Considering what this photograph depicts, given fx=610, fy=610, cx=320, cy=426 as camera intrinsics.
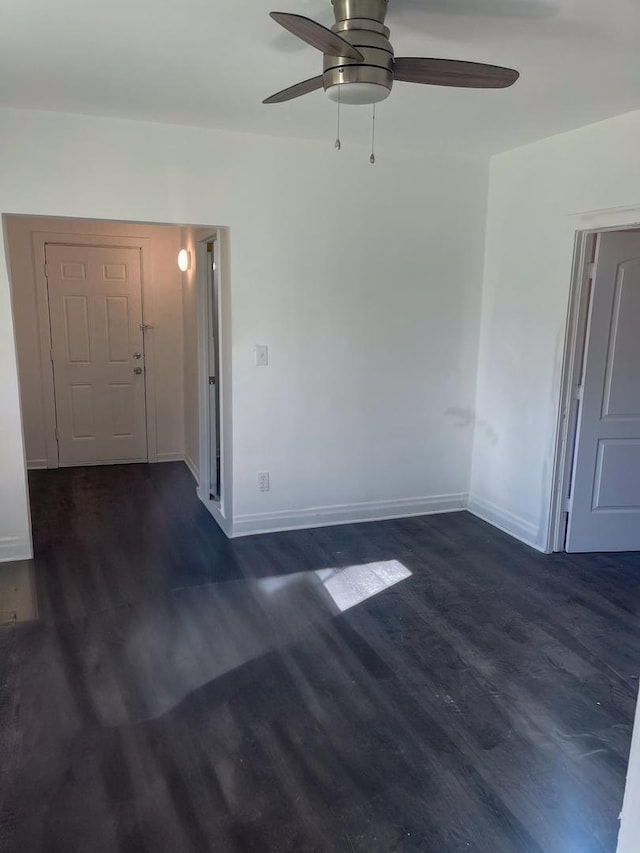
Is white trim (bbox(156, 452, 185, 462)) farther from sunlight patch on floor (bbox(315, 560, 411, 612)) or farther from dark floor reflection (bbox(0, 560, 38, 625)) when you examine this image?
sunlight patch on floor (bbox(315, 560, 411, 612))

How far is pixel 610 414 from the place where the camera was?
3828mm

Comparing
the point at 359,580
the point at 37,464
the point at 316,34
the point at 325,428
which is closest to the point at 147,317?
the point at 37,464

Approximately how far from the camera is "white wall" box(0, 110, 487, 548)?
346 cm

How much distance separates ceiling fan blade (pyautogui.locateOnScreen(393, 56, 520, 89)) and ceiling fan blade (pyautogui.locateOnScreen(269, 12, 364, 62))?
0.24 metres

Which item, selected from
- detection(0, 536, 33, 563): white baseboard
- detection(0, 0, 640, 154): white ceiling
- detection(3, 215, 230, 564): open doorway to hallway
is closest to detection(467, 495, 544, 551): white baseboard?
detection(3, 215, 230, 564): open doorway to hallway

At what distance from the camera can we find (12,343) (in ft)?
11.3

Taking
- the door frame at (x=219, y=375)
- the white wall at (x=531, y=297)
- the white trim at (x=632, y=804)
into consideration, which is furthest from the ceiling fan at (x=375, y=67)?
the white trim at (x=632, y=804)

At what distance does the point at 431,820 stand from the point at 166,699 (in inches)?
44.1

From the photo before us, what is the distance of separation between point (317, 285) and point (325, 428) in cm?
97

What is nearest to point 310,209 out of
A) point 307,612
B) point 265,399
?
point 265,399

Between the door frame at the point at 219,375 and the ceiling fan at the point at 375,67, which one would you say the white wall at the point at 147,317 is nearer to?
the door frame at the point at 219,375

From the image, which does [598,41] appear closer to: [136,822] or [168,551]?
[136,822]

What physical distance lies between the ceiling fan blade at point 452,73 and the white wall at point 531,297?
1486 mm

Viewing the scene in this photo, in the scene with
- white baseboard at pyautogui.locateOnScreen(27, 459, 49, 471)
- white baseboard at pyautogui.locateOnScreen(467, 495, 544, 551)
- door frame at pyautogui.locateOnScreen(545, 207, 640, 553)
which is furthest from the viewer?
white baseboard at pyautogui.locateOnScreen(27, 459, 49, 471)
